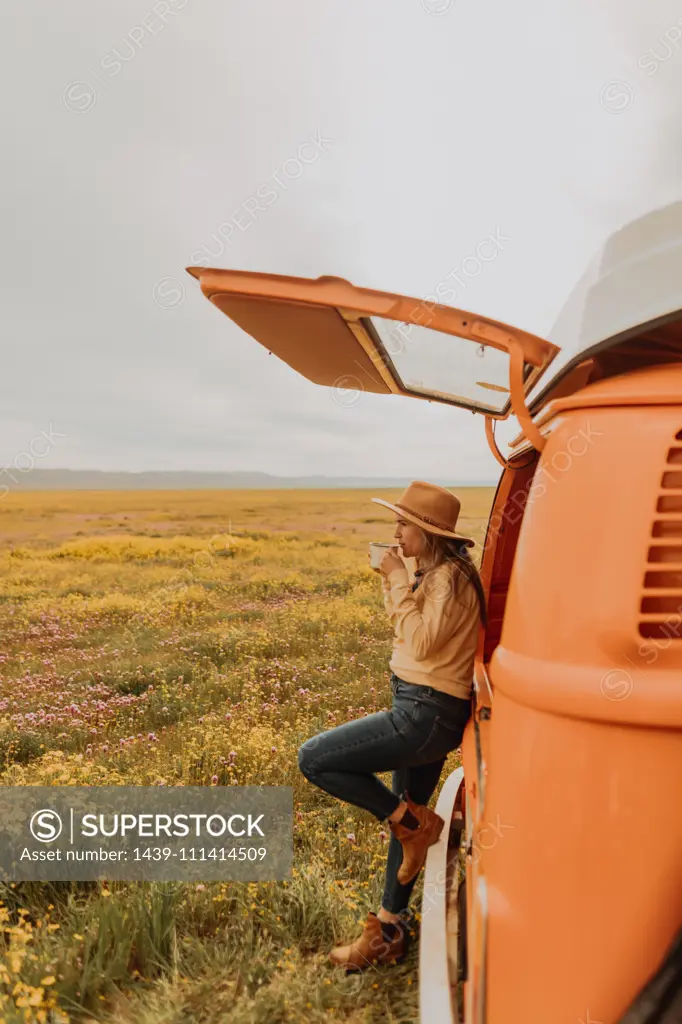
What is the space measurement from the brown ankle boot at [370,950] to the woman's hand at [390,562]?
153 centimetres

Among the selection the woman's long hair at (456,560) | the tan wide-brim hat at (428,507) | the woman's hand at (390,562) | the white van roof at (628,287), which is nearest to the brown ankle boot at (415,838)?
the woman's long hair at (456,560)

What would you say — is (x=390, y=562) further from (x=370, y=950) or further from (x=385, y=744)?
(x=370, y=950)

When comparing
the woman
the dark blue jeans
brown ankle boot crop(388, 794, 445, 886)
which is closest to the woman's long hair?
the woman

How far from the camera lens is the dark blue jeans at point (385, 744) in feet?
8.70

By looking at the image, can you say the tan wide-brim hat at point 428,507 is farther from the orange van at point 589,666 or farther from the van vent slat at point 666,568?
the van vent slat at point 666,568

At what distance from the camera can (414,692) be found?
8.74 feet

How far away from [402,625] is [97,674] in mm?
5377

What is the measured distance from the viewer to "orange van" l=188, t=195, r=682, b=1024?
1448mm

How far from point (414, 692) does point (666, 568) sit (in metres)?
1.39

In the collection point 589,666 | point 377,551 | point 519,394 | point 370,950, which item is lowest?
point 370,950

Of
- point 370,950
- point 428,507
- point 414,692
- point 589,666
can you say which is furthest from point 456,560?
point 370,950

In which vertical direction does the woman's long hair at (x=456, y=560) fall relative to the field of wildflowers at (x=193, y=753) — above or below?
above

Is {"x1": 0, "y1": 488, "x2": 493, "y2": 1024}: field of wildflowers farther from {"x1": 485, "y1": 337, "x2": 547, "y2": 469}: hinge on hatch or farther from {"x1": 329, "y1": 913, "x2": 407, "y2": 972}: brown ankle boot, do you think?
{"x1": 485, "y1": 337, "x2": 547, "y2": 469}: hinge on hatch

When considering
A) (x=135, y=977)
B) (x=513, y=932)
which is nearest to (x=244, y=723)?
(x=135, y=977)
